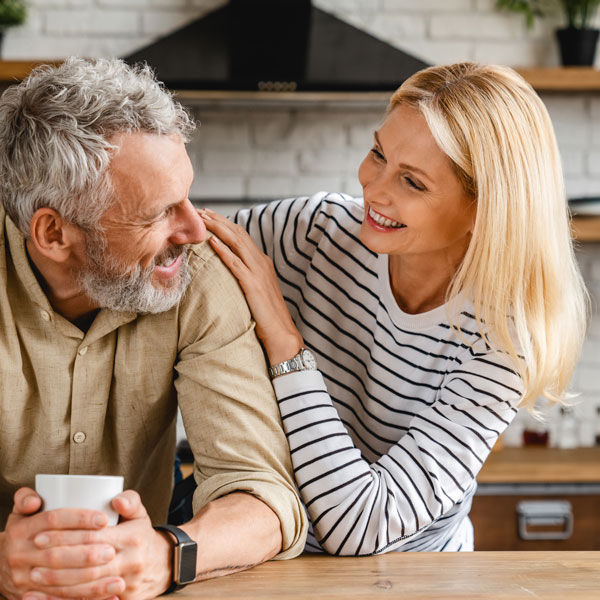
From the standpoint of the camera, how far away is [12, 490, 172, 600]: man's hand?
0.94 metres

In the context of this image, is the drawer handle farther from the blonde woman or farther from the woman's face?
the woman's face

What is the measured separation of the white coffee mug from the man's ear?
16.5 inches

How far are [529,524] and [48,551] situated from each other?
2.14 metres

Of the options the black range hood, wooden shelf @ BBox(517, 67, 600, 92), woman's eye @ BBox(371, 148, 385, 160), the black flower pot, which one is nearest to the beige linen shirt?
woman's eye @ BBox(371, 148, 385, 160)

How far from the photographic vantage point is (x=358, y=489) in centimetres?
123

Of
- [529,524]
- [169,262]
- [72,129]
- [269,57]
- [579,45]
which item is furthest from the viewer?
[579,45]

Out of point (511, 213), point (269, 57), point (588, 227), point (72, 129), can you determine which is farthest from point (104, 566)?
point (588, 227)

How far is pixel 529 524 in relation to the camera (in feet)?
8.96

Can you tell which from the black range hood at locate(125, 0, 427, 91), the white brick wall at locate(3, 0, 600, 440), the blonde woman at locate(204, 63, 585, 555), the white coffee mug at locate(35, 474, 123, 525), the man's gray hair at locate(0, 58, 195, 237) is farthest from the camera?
the white brick wall at locate(3, 0, 600, 440)

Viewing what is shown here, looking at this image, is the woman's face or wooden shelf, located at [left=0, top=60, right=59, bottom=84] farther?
wooden shelf, located at [left=0, top=60, right=59, bottom=84]

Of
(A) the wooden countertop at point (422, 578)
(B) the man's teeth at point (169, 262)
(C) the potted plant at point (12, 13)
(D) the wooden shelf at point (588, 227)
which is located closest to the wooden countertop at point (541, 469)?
(D) the wooden shelf at point (588, 227)

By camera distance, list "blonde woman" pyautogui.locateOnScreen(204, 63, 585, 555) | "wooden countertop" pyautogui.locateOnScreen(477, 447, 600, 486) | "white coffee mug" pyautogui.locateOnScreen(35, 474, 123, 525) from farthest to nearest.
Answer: "wooden countertop" pyautogui.locateOnScreen(477, 447, 600, 486) < "blonde woman" pyautogui.locateOnScreen(204, 63, 585, 555) < "white coffee mug" pyautogui.locateOnScreen(35, 474, 123, 525)

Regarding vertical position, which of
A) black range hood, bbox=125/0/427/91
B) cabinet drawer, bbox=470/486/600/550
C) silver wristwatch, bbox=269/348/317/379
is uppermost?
black range hood, bbox=125/0/427/91

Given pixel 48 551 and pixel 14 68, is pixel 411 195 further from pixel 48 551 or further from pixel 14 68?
pixel 14 68
